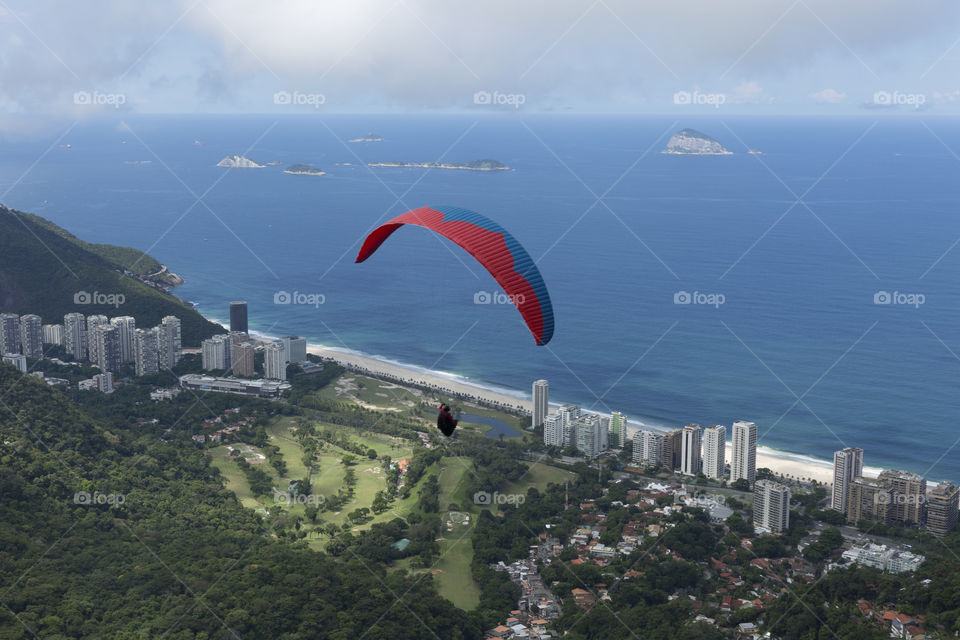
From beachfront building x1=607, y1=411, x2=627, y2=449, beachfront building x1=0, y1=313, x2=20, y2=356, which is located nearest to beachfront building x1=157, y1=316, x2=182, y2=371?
beachfront building x1=0, y1=313, x2=20, y2=356

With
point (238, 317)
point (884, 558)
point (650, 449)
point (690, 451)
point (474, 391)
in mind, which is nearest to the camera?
point (884, 558)

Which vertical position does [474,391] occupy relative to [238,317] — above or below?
below

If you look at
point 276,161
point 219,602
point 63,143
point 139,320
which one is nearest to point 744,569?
point 219,602

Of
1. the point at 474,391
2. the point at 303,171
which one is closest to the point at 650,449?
the point at 474,391

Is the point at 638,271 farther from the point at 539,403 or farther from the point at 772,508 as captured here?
the point at 772,508

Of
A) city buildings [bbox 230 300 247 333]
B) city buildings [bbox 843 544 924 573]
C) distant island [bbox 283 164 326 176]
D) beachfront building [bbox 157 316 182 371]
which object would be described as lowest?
city buildings [bbox 843 544 924 573]

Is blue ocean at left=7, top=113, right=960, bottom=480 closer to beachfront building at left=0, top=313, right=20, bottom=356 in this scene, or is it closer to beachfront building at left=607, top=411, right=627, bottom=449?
beachfront building at left=607, top=411, right=627, bottom=449
